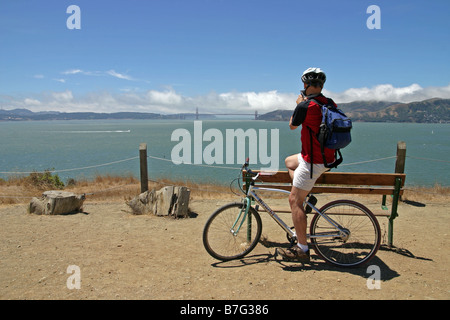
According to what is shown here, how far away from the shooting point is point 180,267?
14.2ft

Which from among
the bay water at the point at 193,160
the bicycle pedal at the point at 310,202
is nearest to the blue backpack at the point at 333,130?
the bicycle pedal at the point at 310,202

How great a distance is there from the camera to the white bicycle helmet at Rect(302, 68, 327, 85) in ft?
12.8

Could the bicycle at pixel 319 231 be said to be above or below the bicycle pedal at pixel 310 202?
below

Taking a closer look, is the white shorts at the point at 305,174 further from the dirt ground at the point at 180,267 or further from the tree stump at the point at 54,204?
the tree stump at the point at 54,204

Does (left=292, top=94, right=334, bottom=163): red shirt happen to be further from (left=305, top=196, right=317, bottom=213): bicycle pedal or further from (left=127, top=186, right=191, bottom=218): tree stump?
(left=127, top=186, right=191, bottom=218): tree stump

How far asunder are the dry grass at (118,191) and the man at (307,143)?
5.69 m

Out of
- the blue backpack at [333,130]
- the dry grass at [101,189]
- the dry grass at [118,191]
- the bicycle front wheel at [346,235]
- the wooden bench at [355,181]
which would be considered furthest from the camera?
the dry grass at [101,189]

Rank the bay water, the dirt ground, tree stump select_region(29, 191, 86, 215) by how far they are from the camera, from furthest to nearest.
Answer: the bay water < tree stump select_region(29, 191, 86, 215) < the dirt ground

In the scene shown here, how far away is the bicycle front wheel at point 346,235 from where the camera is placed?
4.24 meters

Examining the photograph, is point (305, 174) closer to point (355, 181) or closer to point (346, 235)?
point (346, 235)

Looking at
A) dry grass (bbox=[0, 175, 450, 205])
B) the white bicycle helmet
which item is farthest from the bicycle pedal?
dry grass (bbox=[0, 175, 450, 205])

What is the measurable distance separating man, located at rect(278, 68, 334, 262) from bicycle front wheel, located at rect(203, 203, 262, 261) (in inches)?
25.1
